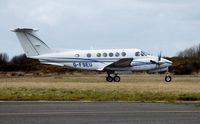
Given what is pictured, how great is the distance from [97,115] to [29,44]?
112ft

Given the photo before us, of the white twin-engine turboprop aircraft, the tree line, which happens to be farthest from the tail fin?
the tree line

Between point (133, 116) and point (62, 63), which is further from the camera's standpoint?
point (62, 63)

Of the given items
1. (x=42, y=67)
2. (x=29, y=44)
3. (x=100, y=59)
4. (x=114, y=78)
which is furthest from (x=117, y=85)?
(x=42, y=67)

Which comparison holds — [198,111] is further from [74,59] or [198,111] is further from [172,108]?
[74,59]

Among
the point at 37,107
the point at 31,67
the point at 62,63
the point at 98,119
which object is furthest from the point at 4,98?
the point at 31,67

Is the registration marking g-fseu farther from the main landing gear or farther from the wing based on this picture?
the main landing gear

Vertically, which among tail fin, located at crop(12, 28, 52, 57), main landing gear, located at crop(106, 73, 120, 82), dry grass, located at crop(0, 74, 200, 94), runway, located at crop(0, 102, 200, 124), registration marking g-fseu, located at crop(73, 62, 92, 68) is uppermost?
tail fin, located at crop(12, 28, 52, 57)

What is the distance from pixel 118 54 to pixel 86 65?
2892 mm

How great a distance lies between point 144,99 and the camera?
75.6 feet

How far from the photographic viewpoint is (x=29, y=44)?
161ft

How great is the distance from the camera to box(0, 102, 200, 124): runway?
14.1 metres

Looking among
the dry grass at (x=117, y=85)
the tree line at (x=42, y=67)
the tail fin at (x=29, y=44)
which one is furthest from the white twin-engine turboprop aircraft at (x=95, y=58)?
the tree line at (x=42, y=67)

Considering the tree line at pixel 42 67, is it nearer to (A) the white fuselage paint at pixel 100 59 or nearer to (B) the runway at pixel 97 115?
(A) the white fuselage paint at pixel 100 59

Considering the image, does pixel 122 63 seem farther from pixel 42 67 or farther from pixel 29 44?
pixel 42 67
